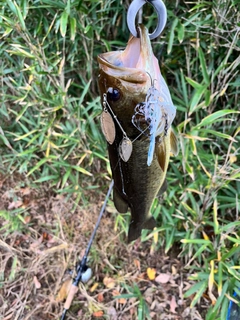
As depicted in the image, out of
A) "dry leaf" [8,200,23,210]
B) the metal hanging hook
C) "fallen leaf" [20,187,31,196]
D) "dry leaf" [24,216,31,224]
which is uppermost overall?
the metal hanging hook

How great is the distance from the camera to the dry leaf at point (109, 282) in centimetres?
208

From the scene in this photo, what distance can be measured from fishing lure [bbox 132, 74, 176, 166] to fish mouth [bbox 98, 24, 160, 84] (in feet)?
0.12

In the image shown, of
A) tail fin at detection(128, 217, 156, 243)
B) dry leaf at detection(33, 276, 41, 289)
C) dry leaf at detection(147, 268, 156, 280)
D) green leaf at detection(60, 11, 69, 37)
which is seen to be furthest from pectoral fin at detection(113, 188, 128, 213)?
dry leaf at detection(33, 276, 41, 289)

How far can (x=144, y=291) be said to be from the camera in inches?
80.7

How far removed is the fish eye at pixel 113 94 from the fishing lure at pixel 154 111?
2.4 inches

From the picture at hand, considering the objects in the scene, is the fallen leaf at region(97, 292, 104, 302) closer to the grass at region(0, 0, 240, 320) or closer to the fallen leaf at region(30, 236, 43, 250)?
the grass at region(0, 0, 240, 320)

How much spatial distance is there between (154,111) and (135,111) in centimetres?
5

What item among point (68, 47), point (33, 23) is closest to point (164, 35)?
point (68, 47)

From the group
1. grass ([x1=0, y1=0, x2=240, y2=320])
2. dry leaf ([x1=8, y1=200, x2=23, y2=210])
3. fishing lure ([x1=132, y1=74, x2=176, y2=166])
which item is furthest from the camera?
dry leaf ([x1=8, y1=200, x2=23, y2=210])

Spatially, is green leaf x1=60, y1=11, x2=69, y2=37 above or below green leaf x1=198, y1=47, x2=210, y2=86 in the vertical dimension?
above

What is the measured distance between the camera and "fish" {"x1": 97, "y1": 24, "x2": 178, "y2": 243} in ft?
2.51

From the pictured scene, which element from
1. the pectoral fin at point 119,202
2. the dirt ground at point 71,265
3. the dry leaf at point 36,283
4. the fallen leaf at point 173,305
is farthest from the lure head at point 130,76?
the dry leaf at point 36,283

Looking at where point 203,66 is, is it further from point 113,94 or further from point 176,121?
point 113,94

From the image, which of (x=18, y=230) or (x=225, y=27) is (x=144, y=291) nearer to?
(x=18, y=230)
